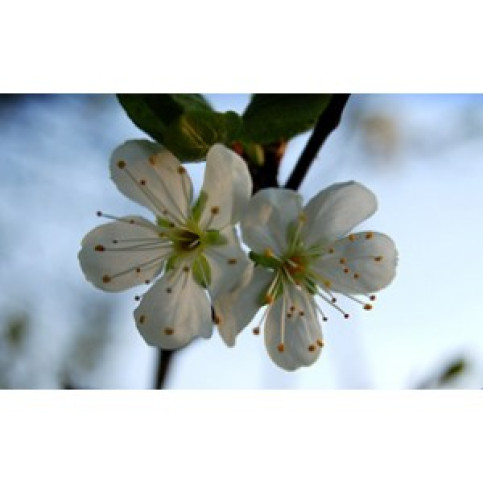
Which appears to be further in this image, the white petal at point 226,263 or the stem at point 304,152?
the stem at point 304,152

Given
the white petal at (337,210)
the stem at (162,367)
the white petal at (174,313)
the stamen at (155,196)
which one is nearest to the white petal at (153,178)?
the stamen at (155,196)

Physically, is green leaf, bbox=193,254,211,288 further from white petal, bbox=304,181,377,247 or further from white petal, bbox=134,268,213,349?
white petal, bbox=304,181,377,247

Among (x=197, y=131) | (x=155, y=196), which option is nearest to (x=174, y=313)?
(x=155, y=196)

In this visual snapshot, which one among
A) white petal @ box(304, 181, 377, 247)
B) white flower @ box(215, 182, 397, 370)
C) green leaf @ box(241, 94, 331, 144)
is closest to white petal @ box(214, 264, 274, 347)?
white flower @ box(215, 182, 397, 370)

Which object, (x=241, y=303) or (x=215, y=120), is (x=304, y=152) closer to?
(x=215, y=120)

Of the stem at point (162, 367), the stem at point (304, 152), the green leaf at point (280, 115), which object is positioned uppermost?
the green leaf at point (280, 115)

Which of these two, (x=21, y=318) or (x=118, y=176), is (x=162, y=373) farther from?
(x=21, y=318)

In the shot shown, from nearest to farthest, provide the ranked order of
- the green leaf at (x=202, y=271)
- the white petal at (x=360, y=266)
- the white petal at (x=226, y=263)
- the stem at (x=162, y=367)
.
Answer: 1. the white petal at (x=226, y=263)
2. the green leaf at (x=202, y=271)
3. the white petal at (x=360, y=266)
4. the stem at (x=162, y=367)

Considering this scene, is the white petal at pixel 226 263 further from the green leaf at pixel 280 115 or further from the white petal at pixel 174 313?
the green leaf at pixel 280 115
